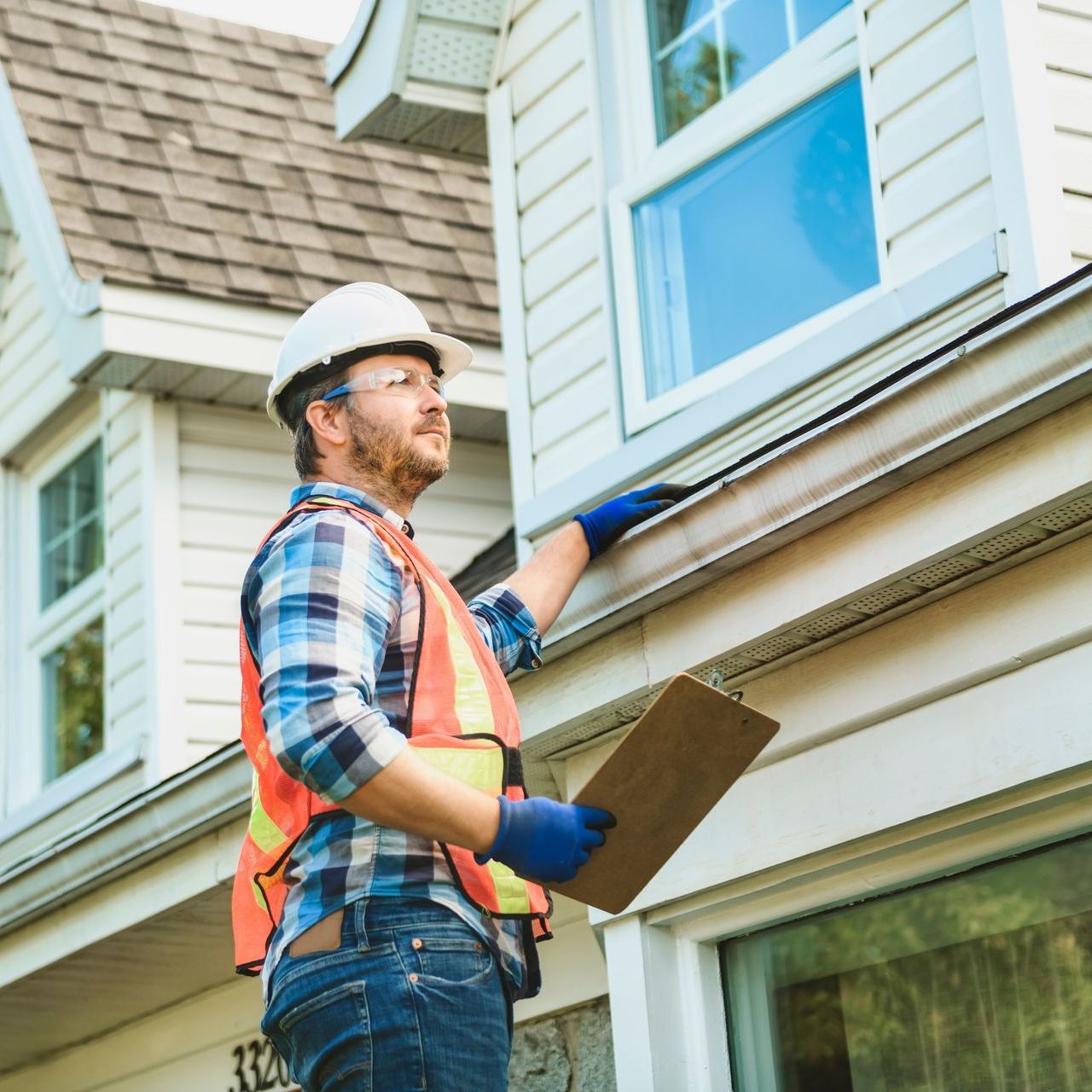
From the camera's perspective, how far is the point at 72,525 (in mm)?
9156

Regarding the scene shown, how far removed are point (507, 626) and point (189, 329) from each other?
4.52 meters

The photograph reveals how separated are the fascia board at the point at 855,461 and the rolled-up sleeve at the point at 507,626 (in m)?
0.17

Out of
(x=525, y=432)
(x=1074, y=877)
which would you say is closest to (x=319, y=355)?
(x=1074, y=877)

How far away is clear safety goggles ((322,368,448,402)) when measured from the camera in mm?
3629

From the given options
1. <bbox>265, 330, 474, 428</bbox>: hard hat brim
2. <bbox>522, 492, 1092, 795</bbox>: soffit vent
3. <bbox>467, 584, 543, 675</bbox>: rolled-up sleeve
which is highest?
<bbox>265, 330, 474, 428</bbox>: hard hat brim

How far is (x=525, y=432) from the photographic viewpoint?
590 cm

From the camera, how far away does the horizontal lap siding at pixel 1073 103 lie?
4289 mm

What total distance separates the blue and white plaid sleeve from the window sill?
4888 mm

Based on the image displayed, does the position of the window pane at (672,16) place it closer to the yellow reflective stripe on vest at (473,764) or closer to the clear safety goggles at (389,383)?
the clear safety goggles at (389,383)

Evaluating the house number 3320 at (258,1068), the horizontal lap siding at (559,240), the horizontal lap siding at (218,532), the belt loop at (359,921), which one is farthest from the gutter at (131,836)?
the belt loop at (359,921)

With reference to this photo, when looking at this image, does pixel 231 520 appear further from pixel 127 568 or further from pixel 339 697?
pixel 339 697

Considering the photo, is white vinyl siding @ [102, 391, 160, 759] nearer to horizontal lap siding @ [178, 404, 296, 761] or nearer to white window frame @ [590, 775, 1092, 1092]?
horizontal lap siding @ [178, 404, 296, 761]

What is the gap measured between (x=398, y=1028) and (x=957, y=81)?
279 centimetres

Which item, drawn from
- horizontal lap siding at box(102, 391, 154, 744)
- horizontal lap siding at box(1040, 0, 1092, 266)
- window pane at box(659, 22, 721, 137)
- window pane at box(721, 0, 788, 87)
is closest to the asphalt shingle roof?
horizontal lap siding at box(102, 391, 154, 744)
